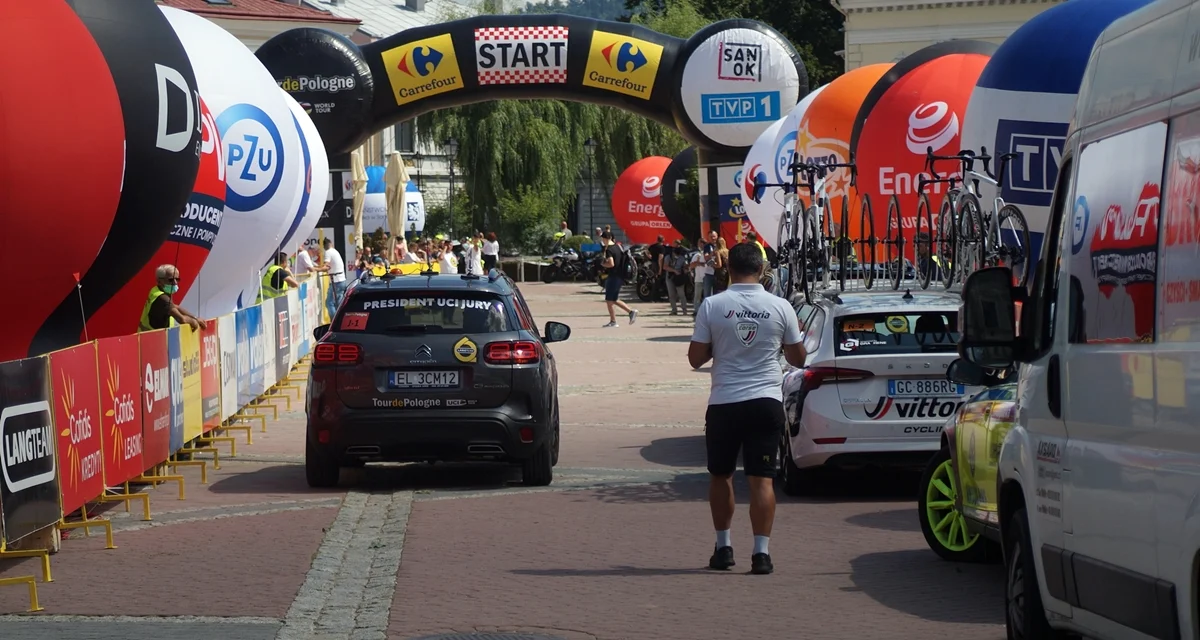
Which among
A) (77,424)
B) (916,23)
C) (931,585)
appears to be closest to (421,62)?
(77,424)

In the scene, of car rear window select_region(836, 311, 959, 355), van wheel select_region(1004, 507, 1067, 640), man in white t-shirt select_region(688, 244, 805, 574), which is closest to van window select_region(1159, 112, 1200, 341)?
van wheel select_region(1004, 507, 1067, 640)

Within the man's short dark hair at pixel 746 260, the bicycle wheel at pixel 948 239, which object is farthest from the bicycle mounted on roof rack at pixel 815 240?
the man's short dark hair at pixel 746 260

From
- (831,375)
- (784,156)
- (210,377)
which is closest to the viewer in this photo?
(831,375)

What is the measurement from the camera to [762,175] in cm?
2866

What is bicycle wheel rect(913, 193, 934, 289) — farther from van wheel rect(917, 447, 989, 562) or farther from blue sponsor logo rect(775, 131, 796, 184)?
blue sponsor logo rect(775, 131, 796, 184)

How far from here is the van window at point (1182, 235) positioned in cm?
480

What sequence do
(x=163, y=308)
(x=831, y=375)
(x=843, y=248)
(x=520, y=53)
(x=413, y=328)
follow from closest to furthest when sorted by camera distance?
1. (x=831, y=375)
2. (x=413, y=328)
3. (x=163, y=308)
4. (x=843, y=248)
5. (x=520, y=53)

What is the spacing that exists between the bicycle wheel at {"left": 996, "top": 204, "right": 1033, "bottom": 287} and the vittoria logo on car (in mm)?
1804

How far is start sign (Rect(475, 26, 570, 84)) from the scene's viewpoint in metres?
32.2

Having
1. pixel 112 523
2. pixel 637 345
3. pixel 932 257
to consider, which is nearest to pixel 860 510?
pixel 932 257

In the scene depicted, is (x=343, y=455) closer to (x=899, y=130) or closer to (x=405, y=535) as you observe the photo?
(x=405, y=535)

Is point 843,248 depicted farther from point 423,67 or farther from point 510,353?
point 423,67

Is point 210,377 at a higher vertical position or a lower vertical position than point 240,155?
lower

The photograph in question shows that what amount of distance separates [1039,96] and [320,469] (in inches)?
247
